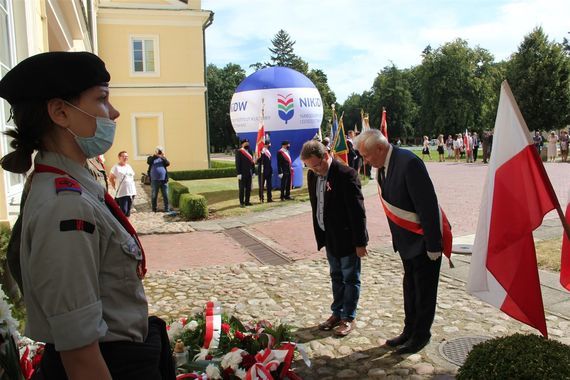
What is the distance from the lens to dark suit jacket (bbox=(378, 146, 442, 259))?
427 cm

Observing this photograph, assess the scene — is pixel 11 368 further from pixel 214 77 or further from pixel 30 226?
pixel 214 77

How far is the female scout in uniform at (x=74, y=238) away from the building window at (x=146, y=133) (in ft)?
80.9

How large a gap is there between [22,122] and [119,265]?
614 millimetres

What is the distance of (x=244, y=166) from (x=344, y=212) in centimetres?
1061

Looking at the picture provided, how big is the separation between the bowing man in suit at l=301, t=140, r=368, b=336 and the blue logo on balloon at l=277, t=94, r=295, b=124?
13.0 meters

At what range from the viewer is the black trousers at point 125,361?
1.78 m

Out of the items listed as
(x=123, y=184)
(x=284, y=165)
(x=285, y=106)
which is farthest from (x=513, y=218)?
(x=285, y=106)

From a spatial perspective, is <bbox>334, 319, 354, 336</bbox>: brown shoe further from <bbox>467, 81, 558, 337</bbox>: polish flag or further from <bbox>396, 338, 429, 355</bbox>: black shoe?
<bbox>467, 81, 558, 337</bbox>: polish flag

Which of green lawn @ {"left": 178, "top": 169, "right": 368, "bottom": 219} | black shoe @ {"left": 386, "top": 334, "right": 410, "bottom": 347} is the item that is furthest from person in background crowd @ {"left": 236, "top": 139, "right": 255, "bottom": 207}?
black shoe @ {"left": 386, "top": 334, "right": 410, "bottom": 347}

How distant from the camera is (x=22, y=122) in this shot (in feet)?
5.74

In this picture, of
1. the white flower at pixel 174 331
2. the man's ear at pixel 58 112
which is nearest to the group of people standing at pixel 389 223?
the white flower at pixel 174 331

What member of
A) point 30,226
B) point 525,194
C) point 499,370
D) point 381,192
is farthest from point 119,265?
point 381,192

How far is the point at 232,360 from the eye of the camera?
3.66 meters

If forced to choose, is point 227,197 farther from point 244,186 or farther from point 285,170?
point 285,170
